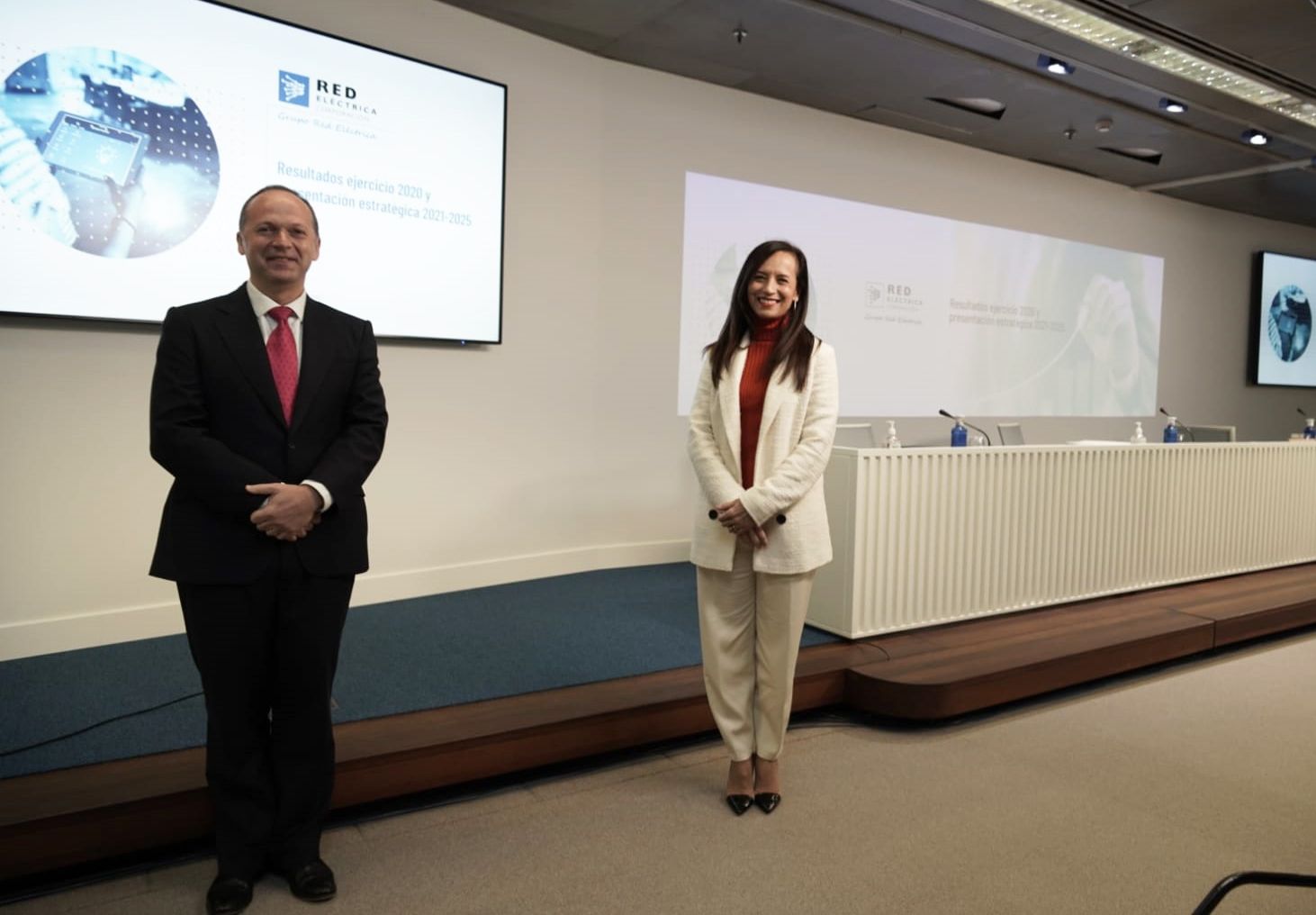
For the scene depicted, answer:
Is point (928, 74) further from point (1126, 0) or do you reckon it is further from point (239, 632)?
point (239, 632)

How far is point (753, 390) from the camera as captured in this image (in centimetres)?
250

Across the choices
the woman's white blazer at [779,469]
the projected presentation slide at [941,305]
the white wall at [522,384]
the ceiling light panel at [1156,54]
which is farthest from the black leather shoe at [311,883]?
the ceiling light panel at [1156,54]

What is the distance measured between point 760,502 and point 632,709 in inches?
33.0

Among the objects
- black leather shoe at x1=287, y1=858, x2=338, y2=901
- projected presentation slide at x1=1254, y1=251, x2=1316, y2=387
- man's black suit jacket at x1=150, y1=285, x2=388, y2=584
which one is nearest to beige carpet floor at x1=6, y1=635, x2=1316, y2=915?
black leather shoe at x1=287, y1=858, x2=338, y2=901

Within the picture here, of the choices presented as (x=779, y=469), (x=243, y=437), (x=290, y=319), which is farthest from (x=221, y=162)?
(x=779, y=469)

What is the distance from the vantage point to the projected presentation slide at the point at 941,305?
17.8 feet

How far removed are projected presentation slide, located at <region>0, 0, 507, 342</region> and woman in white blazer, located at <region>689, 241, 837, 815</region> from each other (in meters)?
2.00

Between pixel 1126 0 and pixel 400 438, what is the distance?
3810 mm

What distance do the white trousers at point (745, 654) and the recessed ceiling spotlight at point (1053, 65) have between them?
148 inches

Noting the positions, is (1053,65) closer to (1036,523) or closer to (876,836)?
(1036,523)

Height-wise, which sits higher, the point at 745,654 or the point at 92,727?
the point at 745,654

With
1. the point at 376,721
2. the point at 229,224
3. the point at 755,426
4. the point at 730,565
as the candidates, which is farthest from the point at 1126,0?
the point at 376,721

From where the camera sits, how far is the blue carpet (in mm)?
2502

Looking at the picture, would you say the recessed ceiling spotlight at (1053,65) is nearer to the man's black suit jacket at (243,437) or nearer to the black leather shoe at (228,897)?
the man's black suit jacket at (243,437)
